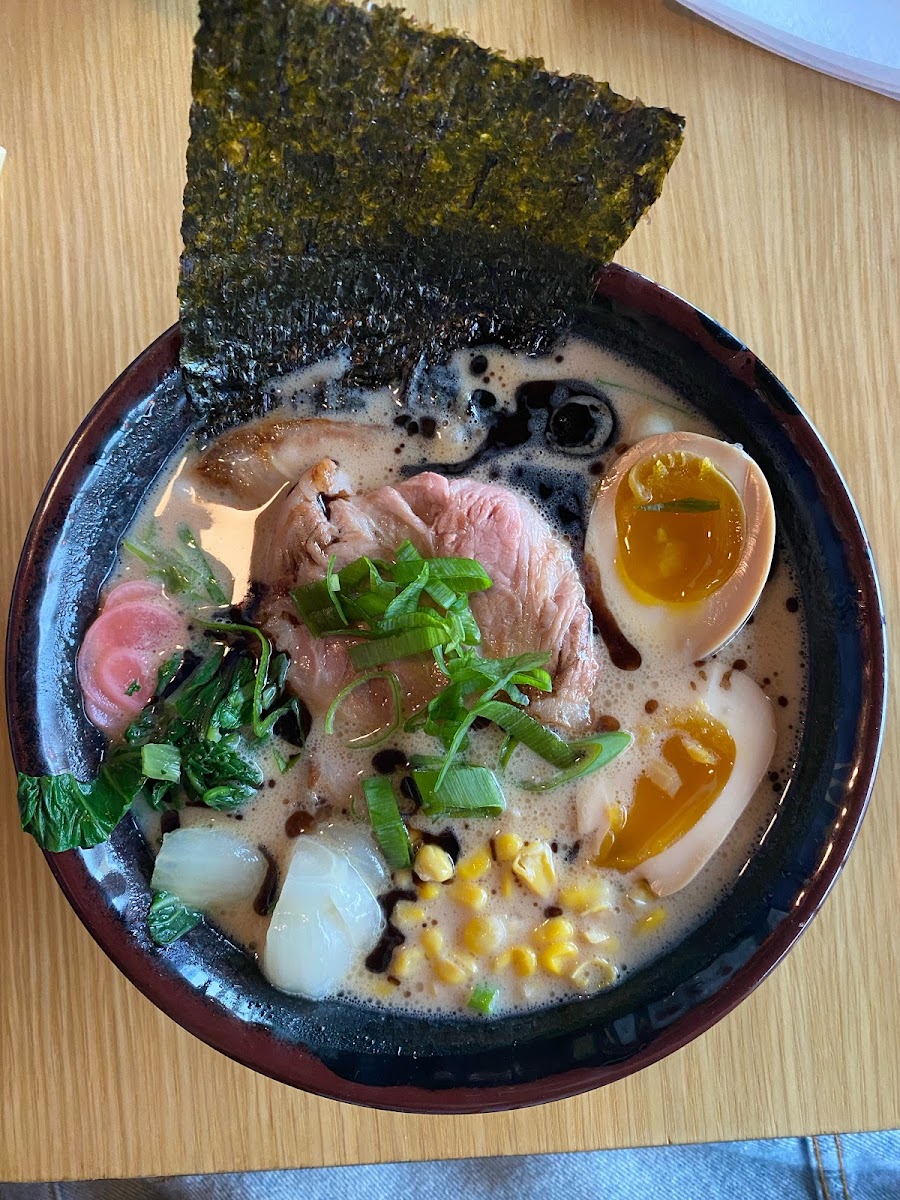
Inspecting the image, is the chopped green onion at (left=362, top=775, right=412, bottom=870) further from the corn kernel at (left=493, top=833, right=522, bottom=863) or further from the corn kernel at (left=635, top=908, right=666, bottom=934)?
the corn kernel at (left=635, top=908, right=666, bottom=934)

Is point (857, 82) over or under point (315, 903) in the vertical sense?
over

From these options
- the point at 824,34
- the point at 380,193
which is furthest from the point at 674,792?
the point at 824,34

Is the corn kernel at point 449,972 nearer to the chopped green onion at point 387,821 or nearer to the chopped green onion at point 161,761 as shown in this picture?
the chopped green onion at point 387,821

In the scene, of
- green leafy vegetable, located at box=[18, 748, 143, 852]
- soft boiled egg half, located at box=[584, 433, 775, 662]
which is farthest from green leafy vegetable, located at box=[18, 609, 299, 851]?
soft boiled egg half, located at box=[584, 433, 775, 662]

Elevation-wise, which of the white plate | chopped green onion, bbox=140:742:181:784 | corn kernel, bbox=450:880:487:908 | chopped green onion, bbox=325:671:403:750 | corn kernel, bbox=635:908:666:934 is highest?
the white plate

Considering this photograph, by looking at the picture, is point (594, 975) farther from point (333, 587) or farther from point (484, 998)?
point (333, 587)

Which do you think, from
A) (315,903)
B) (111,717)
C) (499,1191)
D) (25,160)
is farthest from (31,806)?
(499,1191)

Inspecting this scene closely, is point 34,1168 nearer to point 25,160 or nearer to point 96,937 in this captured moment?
point 96,937
